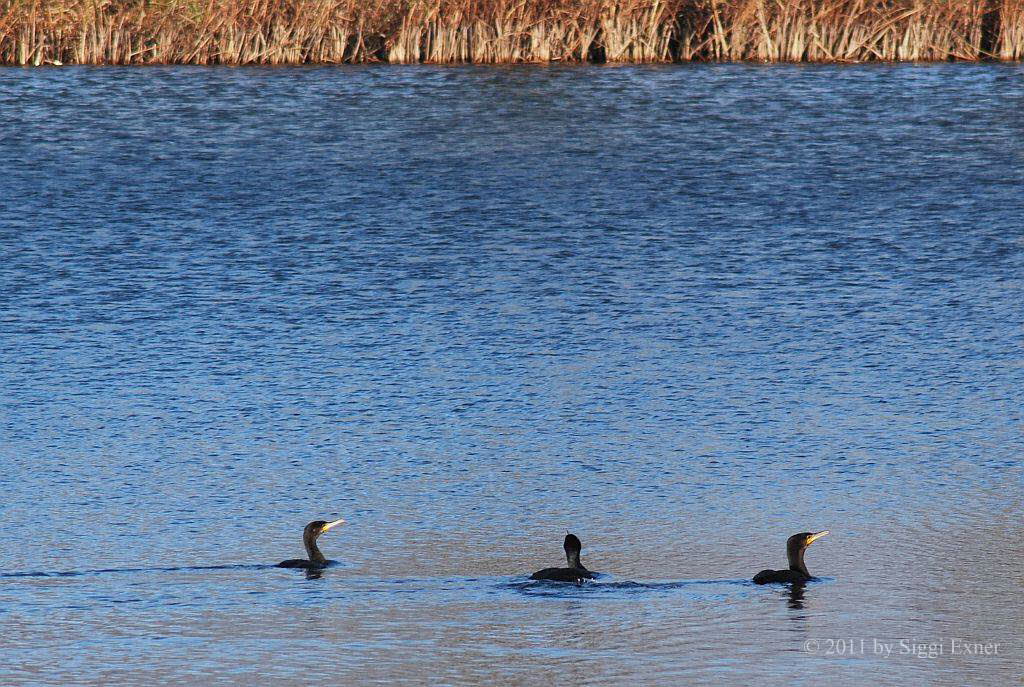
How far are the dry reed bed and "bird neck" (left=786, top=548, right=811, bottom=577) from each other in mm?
25706

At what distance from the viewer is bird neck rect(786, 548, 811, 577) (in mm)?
11484

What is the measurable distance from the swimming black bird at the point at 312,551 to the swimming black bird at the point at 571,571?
1568 millimetres

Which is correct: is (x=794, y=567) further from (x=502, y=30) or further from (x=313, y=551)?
(x=502, y=30)

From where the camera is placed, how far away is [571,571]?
11328 millimetres

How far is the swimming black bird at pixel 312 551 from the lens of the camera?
38.8 ft

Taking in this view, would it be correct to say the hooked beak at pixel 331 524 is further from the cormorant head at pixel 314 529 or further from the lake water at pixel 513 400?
the lake water at pixel 513 400

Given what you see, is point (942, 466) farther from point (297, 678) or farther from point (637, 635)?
point (297, 678)

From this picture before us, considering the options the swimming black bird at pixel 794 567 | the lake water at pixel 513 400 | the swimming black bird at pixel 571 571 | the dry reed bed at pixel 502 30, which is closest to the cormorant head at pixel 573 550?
the swimming black bird at pixel 571 571

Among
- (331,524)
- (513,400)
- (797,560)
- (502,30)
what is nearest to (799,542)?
(797,560)

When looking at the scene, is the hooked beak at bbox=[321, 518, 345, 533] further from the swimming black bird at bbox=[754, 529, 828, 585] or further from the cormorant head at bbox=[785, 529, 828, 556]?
the cormorant head at bbox=[785, 529, 828, 556]

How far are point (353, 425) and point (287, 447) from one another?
84cm

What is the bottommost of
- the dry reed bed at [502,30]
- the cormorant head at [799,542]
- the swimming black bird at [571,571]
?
the swimming black bird at [571,571]

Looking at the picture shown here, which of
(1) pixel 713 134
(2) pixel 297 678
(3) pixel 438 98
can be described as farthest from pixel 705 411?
(3) pixel 438 98

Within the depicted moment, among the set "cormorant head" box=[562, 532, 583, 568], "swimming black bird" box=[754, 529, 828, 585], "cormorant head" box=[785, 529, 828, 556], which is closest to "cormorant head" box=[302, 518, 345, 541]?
"cormorant head" box=[562, 532, 583, 568]
